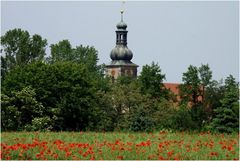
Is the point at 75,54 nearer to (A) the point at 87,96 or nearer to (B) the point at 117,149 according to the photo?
(A) the point at 87,96

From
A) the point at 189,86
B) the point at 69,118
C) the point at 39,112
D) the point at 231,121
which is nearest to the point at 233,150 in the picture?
the point at 231,121

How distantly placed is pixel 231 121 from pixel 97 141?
29.3m

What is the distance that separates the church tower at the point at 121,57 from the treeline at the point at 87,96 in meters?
47.9

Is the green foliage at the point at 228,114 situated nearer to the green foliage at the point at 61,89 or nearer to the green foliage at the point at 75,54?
the green foliage at the point at 61,89

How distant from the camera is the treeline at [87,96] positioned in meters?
44.1

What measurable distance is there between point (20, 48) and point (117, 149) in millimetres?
63646

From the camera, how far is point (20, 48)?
77188 mm

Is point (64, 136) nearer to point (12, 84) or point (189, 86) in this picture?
point (12, 84)

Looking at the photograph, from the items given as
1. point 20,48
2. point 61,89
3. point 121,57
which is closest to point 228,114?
point 61,89

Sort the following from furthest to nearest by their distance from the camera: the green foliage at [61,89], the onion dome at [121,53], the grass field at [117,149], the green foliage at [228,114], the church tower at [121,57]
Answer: the onion dome at [121,53] → the church tower at [121,57] → the green foliage at [61,89] → the green foliage at [228,114] → the grass field at [117,149]

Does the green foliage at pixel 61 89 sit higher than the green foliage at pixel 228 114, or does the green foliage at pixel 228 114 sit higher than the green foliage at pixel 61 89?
the green foliage at pixel 61 89

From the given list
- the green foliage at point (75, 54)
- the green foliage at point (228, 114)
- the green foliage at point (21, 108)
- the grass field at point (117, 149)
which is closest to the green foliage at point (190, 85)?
the green foliage at point (75, 54)

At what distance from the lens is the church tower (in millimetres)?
140125

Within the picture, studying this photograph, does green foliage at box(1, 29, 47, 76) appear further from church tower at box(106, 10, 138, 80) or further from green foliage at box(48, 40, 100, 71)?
church tower at box(106, 10, 138, 80)
